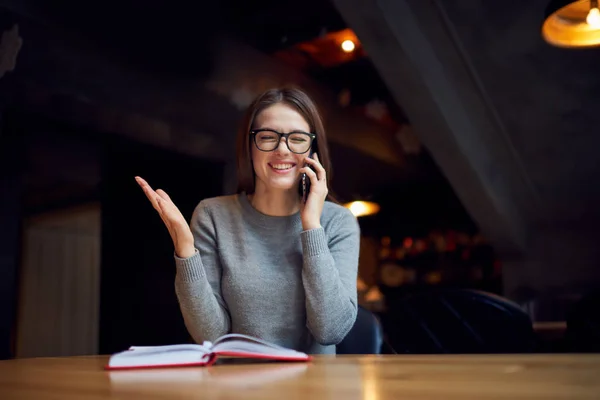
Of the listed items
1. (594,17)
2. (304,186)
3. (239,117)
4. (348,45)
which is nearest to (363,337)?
(304,186)

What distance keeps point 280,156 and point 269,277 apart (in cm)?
36

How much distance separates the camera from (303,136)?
1.66 m

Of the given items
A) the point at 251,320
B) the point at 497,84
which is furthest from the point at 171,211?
the point at 497,84

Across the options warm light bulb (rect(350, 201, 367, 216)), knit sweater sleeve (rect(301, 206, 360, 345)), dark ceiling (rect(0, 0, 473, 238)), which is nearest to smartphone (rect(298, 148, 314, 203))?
knit sweater sleeve (rect(301, 206, 360, 345))

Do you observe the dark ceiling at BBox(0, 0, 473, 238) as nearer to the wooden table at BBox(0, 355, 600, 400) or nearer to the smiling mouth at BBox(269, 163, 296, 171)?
the smiling mouth at BBox(269, 163, 296, 171)

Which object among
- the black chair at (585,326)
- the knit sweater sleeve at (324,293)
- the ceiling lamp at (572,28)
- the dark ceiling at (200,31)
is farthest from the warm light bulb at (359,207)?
the knit sweater sleeve at (324,293)

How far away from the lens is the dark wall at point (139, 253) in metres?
4.30

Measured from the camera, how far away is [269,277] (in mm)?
1577

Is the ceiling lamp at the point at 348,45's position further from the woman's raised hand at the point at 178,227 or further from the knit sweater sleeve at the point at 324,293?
the woman's raised hand at the point at 178,227

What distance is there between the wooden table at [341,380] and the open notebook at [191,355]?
0.09 feet

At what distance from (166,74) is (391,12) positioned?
1602mm

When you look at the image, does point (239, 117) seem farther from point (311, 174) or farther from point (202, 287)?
point (202, 287)

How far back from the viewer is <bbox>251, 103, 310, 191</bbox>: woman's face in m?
1.64

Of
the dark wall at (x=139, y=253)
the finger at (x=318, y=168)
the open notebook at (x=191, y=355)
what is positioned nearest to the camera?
the open notebook at (x=191, y=355)
